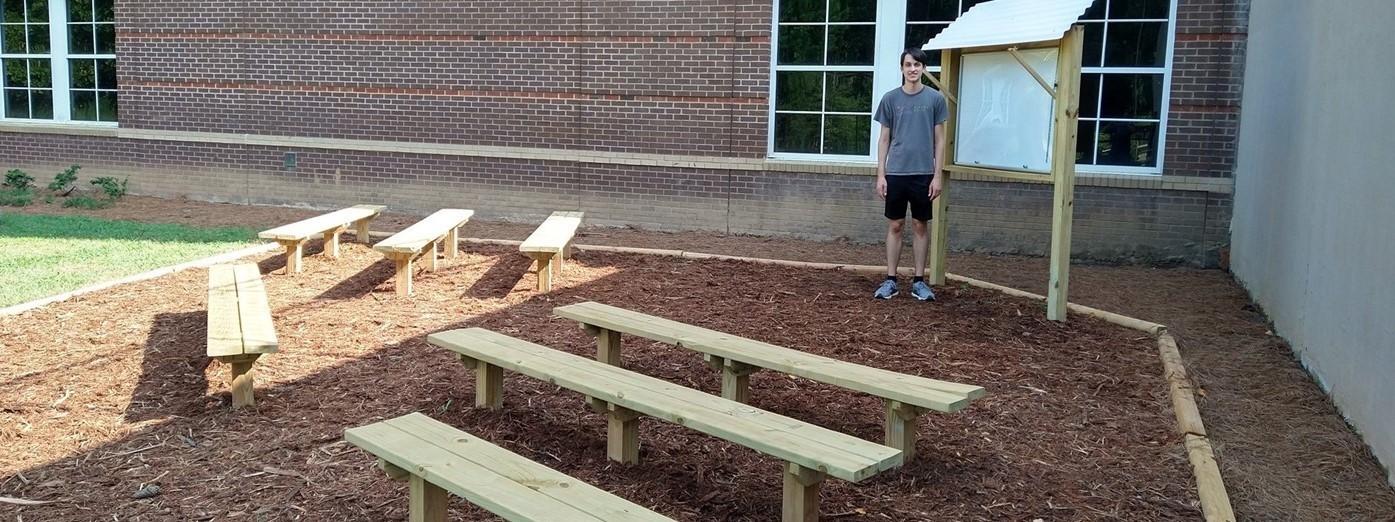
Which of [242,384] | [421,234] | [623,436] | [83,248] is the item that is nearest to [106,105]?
[83,248]

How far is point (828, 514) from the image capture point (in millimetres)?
4160

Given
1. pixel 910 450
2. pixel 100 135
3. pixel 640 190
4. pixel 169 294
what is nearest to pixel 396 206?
pixel 640 190

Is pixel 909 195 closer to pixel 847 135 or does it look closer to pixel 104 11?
pixel 847 135

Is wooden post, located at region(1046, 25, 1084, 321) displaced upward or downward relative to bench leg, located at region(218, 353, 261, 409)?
upward

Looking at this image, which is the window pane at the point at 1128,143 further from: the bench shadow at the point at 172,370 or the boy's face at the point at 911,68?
the bench shadow at the point at 172,370

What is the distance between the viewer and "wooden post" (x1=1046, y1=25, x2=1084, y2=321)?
23.0ft

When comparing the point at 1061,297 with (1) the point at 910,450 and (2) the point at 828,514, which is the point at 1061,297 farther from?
(2) the point at 828,514

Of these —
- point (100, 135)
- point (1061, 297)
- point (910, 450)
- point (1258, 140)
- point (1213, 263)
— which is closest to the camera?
point (910, 450)

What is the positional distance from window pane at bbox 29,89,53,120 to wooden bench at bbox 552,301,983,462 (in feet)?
39.7

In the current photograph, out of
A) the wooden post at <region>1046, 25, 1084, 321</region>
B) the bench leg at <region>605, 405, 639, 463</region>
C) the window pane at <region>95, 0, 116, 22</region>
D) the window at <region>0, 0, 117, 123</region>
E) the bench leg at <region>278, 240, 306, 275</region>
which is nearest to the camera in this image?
the bench leg at <region>605, 405, 639, 463</region>

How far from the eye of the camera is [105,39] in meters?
14.6

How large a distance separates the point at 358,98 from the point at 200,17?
2379mm

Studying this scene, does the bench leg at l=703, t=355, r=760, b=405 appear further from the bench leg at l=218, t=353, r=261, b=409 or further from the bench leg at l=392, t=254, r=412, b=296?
the bench leg at l=392, t=254, r=412, b=296

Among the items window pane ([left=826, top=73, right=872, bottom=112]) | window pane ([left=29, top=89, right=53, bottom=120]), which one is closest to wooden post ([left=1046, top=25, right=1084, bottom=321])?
window pane ([left=826, top=73, right=872, bottom=112])
